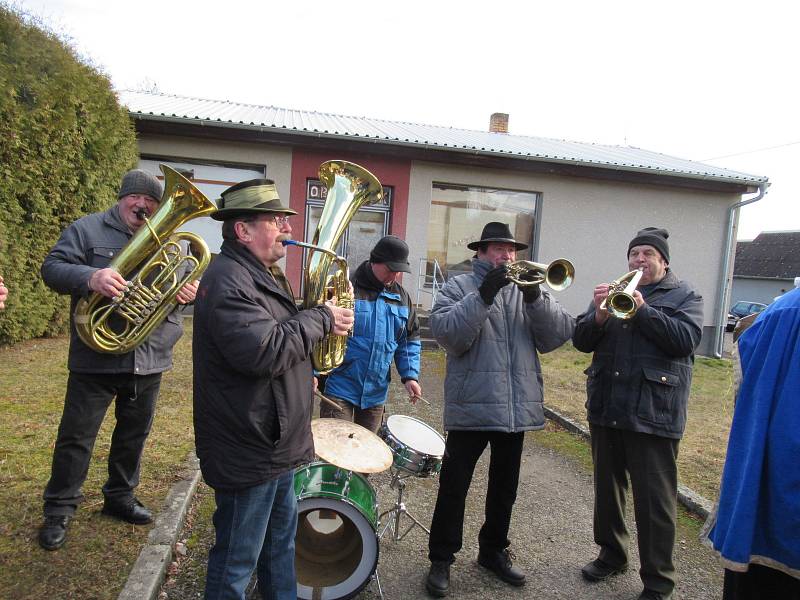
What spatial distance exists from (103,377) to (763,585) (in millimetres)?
3131

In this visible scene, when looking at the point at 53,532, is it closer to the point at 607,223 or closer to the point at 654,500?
the point at 654,500

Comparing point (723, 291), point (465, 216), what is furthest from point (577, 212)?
point (723, 291)

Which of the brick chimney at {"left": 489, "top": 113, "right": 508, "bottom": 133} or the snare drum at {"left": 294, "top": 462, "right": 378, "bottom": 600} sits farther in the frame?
the brick chimney at {"left": 489, "top": 113, "right": 508, "bottom": 133}

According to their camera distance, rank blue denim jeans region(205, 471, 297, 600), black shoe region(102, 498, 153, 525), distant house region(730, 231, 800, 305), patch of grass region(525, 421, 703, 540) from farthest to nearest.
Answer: distant house region(730, 231, 800, 305) → patch of grass region(525, 421, 703, 540) → black shoe region(102, 498, 153, 525) → blue denim jeans region(205, 471, 297, 600)

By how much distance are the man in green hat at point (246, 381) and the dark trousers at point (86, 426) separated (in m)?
1.15

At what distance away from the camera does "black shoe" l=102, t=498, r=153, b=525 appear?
3.33 meters

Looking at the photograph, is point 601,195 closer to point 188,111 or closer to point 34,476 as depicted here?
point 188,111

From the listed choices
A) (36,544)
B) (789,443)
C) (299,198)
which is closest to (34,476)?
(36,544)

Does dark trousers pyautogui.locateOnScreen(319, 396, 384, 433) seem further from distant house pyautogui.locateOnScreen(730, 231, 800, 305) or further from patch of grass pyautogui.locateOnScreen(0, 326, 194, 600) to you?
distant house pyautogui.locateOnScreen(730, 231, 800, 305)

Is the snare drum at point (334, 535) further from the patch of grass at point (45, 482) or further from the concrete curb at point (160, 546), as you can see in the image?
the patch of grass at point (45, 482)

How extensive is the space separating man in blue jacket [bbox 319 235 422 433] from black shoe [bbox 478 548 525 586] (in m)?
1.03

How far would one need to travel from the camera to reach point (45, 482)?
3676 mm

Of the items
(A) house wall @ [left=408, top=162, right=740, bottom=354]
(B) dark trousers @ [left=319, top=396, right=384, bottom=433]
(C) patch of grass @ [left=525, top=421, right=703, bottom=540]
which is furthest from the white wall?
(B) dark trousers @ [left=319, top=396, right=384, bottom=433]

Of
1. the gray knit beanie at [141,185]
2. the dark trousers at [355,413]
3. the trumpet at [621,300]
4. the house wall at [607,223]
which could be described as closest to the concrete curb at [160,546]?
the dark trousers at [355,413]
